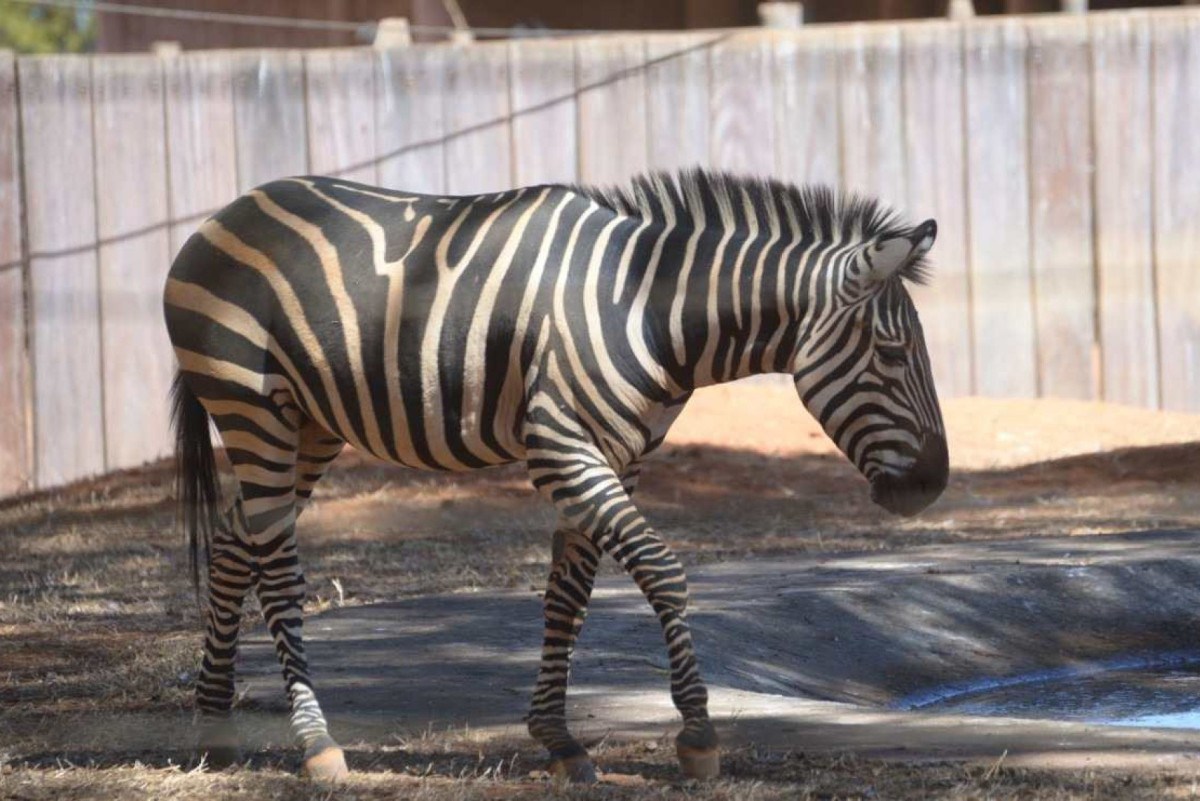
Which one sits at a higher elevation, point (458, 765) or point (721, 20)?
point (721, 20)

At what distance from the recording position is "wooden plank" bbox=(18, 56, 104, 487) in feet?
37.8

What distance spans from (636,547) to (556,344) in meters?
0.62

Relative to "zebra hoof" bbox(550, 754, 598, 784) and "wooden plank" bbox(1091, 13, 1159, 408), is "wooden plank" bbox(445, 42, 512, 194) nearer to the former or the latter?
"wooden plank" bbox(1091, 13, 1159, 408)

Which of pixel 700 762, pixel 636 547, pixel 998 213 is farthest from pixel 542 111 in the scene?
pixel 700 762

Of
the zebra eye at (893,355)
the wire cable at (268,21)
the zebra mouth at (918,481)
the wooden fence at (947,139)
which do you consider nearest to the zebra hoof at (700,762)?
the zebra mouth at (918,481)

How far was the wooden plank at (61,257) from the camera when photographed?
37.8 feet

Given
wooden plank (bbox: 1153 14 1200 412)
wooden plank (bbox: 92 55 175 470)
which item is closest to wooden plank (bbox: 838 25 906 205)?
wooden plank (bbox: 1153 14 1200 412)

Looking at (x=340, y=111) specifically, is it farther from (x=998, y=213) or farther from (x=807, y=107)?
(x=998, y=213)

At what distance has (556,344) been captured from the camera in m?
Result: 5.11

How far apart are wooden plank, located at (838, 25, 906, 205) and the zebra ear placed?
7555mm

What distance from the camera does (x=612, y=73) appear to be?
12445 millimetres

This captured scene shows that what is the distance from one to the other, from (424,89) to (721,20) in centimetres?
724

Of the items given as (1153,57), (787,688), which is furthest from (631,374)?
(1153,57)

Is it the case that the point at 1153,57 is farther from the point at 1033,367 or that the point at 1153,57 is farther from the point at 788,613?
the point at 788,613
